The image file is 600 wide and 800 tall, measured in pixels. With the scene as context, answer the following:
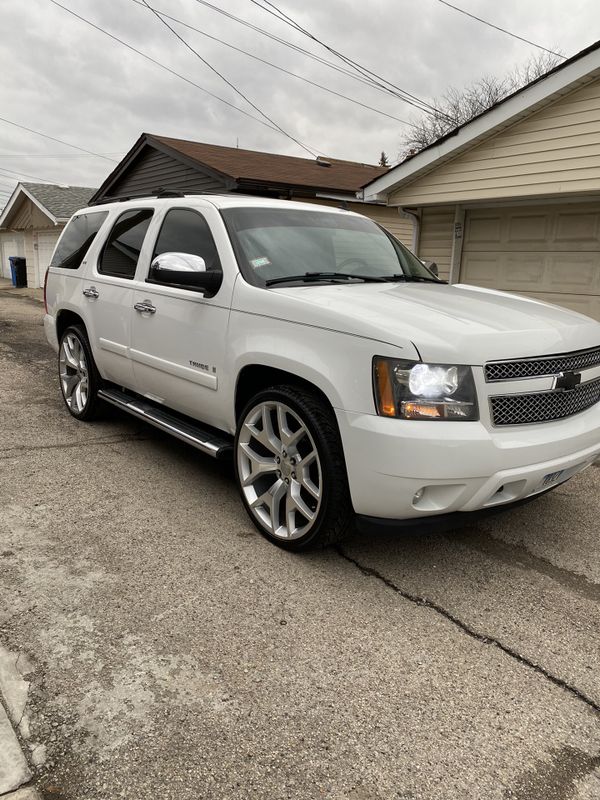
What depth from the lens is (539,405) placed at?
113 inches

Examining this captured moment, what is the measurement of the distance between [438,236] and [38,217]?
19316mm

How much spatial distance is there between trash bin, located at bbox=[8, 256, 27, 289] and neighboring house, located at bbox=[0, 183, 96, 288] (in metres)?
0.25

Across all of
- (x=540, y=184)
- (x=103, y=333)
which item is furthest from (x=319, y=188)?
(x=103, y=333)

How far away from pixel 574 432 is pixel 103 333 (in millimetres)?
3496

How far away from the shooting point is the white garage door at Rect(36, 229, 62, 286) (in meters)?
24.1

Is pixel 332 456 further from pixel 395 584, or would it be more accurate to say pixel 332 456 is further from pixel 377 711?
pixel 377 711

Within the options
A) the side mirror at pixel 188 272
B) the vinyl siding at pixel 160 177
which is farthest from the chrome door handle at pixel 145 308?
the vinyl siding at pixel 160 177

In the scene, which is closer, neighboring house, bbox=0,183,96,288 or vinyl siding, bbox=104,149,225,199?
vinyl siding, bbox=104,149,225,199

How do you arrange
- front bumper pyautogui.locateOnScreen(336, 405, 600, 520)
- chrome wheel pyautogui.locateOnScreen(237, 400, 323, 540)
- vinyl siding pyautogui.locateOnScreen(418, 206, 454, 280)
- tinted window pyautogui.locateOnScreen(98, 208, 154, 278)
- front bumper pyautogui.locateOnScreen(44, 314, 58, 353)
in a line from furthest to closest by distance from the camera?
vinyl siding pyautogui.locateOnScreen(418, 206, 454, 280)
front bumper pyautogui.locateOnScreen(44, 314, 58, 353)
tinted window pyautogui.locateOnScreen(98, 208, 154, 278)
chrome wheel pyautogui.locateOnScreen(237, 400, 323, 540)
front bumper pyautogui.locateOnScreen(336, 405, 600, 520)

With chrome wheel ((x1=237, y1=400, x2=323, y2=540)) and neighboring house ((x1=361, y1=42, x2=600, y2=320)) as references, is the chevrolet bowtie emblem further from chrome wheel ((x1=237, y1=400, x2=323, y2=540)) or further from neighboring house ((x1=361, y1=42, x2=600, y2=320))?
neighboring house ((x1=361, y1=42, x2=600, y2=320))

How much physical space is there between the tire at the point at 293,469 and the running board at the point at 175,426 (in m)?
0.20

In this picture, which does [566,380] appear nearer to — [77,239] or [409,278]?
[409,278]

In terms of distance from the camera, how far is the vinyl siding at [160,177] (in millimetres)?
13969

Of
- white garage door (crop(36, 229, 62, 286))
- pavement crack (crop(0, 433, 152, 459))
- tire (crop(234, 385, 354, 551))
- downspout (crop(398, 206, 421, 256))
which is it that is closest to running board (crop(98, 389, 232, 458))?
tire (crop(234, 385, 354, 551))
